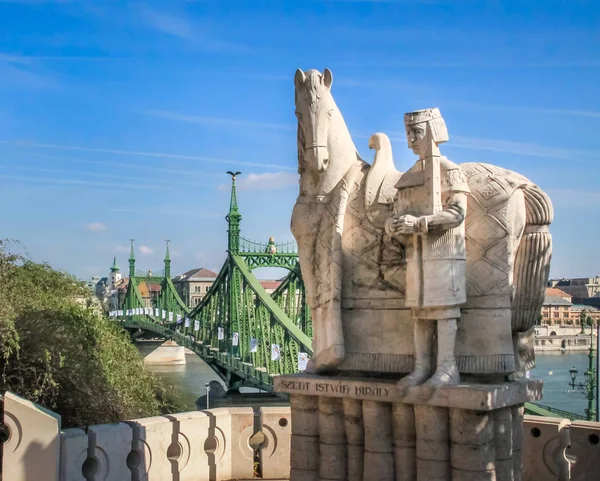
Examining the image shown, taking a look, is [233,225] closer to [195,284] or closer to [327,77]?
[327,77]

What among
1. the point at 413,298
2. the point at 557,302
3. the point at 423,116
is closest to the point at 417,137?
the point at 423,116

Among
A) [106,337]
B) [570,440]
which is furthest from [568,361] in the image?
[570,440]

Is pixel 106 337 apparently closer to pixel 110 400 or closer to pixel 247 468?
pixel 110 400

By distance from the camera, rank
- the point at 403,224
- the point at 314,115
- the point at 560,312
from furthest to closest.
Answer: the point at 560,312
the point at 314,115
the point at 403,224

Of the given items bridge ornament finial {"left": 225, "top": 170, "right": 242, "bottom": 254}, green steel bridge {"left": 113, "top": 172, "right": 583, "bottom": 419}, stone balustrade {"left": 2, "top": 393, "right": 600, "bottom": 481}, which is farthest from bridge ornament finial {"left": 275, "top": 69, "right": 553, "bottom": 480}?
bridge ornament finial {"left": 225, "top": 170, "right": 242, "bottom": 254}

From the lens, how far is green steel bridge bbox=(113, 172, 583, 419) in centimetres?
3117

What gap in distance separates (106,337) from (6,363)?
3.62m

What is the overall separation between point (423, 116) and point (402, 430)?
238 centimetres

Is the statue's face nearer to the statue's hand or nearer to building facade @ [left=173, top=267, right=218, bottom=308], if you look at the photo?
the statue's hand

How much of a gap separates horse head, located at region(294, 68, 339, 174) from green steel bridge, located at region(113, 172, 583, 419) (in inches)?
801

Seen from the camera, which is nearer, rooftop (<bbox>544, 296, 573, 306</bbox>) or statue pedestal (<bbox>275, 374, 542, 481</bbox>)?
statue pedestal (<bbox>275, 374, 542, 481</bbox>)

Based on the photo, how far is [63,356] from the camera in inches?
498

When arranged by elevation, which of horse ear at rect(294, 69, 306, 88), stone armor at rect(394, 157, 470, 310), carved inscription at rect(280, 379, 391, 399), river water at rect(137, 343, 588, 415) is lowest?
river water at rect(137, 343, 588, 415)

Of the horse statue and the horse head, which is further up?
the horse head
